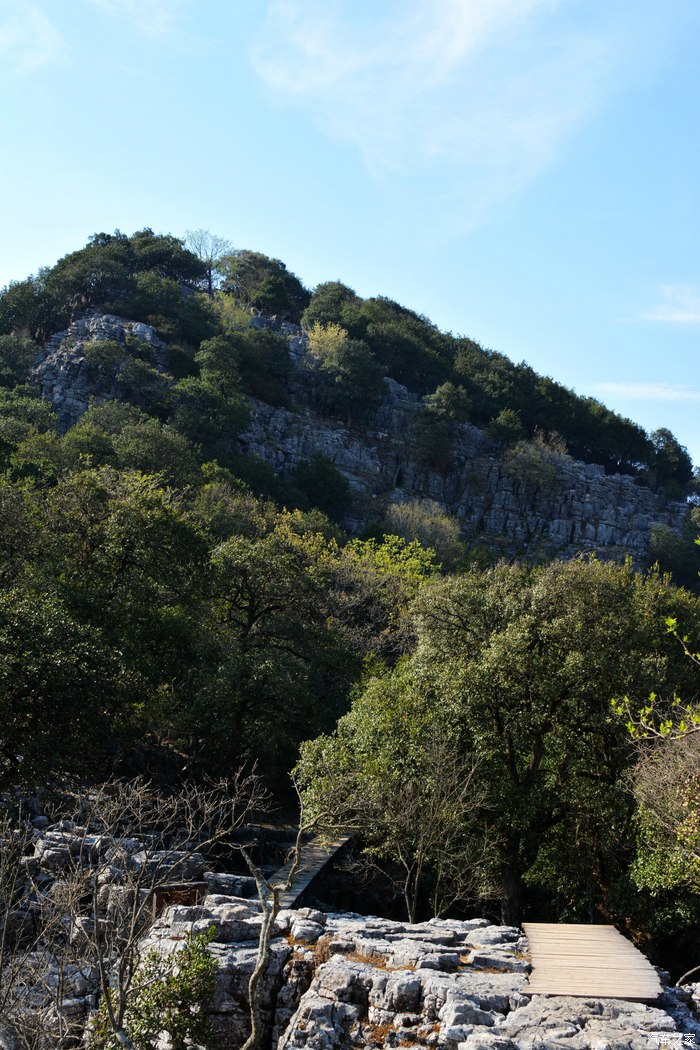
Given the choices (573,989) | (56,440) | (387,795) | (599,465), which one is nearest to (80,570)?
(387,795)

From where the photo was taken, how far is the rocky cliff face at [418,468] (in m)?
56.6

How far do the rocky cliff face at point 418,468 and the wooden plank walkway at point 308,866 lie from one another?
35171 mm

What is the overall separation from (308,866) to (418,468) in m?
46.9

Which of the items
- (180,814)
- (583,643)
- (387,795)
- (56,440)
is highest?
(56,440)

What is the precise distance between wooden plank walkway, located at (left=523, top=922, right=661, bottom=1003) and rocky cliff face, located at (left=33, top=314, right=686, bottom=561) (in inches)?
1728

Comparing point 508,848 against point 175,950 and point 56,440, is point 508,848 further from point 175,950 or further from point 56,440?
point 56,440

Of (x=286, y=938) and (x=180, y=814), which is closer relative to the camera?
(x=286, y=938)

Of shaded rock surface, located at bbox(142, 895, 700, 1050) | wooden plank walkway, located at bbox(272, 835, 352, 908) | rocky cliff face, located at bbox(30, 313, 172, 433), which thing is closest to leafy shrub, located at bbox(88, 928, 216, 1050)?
shaded rock surface, located at bbox(142, 895, 700, 1050)

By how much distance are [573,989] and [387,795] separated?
7108mm

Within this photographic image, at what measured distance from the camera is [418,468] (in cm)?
6381

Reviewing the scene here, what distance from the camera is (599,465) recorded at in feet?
237

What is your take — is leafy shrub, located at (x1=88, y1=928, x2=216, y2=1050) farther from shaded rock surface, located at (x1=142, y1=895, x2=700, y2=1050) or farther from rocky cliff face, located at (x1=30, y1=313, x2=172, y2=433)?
rocky cliff face, located at (x1=30, y1=313, x2=172, y2=433)

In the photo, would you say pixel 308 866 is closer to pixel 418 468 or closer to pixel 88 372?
pixel 88 372

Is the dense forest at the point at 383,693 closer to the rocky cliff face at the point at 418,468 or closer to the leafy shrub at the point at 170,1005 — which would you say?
the leafy shrub at the point at 170,1005
